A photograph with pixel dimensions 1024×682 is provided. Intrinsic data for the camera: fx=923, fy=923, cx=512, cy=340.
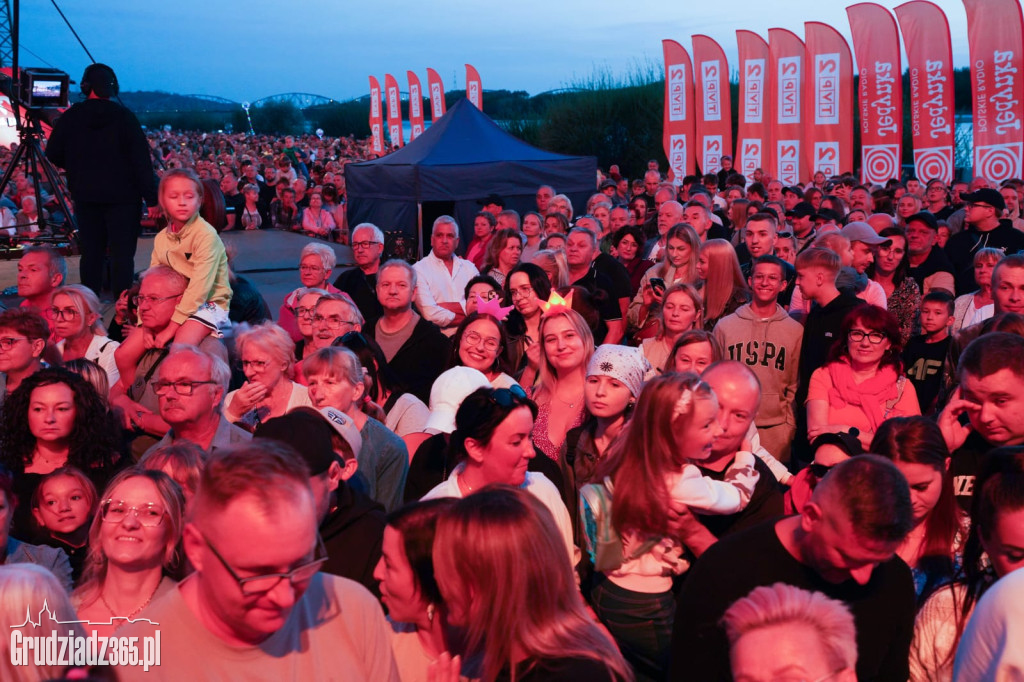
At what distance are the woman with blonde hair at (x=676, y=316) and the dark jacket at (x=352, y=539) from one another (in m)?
2.57

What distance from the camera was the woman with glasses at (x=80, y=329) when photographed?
4.91m

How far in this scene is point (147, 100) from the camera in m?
131

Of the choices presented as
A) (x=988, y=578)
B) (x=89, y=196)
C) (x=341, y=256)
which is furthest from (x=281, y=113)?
(x=988, y=578)

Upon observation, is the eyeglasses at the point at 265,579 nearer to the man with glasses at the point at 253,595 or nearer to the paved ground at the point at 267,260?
the man with glasses at the point at 253,595

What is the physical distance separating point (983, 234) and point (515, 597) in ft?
24.9

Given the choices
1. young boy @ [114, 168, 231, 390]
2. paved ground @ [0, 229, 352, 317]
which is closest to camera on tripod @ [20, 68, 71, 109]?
paved ground @ [0, 229, 352, 317]

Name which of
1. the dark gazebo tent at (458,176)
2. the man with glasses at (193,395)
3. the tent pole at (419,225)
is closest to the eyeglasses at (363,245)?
the man with glasses at (193,395)

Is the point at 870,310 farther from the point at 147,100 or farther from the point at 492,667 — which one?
the point at 147,100

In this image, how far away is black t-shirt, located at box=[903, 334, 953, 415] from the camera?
5387 mm

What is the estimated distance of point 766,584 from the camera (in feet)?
7.94

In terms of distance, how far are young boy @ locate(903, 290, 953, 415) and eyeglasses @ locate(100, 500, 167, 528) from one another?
4.29 m

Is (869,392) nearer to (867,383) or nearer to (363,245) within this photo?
(867,383)

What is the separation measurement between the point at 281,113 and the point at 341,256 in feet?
214

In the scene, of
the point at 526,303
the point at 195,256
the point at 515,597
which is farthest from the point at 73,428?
the point at 526,303
